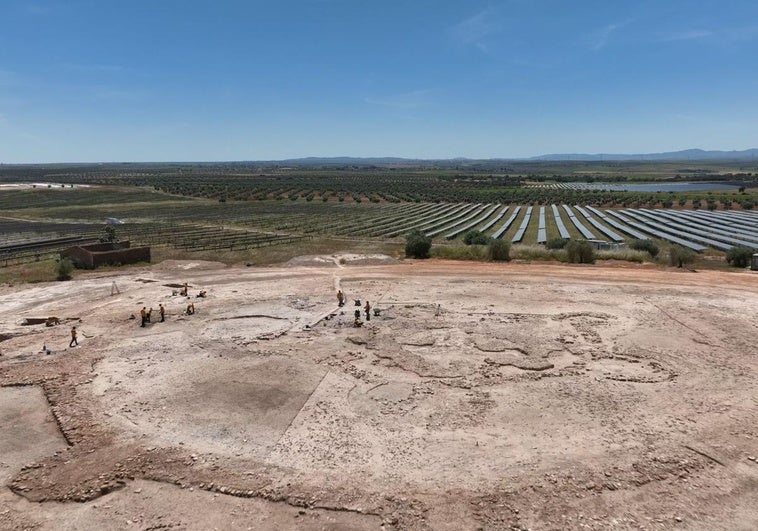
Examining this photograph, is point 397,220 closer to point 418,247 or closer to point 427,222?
point 427,222

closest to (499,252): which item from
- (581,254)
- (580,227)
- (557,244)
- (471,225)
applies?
(581,254)

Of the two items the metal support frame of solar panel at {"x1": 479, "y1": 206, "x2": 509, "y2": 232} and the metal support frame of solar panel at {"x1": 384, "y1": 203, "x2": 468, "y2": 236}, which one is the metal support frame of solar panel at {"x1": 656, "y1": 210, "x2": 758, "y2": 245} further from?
the metal support frame of solar panel at {"x1": 384, "y1": 203, "x2": 468, "y2": 236}

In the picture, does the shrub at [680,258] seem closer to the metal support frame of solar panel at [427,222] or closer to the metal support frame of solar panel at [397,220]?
the metal support frame of solar panel at [427,222]

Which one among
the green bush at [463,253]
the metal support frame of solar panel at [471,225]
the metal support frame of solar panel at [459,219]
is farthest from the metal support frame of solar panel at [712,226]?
the metal support frame of solar panel at [459,219]

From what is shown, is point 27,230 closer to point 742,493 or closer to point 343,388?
point 343,388

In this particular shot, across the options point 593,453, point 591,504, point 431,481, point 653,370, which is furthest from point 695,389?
point 431,481

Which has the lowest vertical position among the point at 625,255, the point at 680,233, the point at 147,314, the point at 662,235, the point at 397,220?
the point at 147,314
